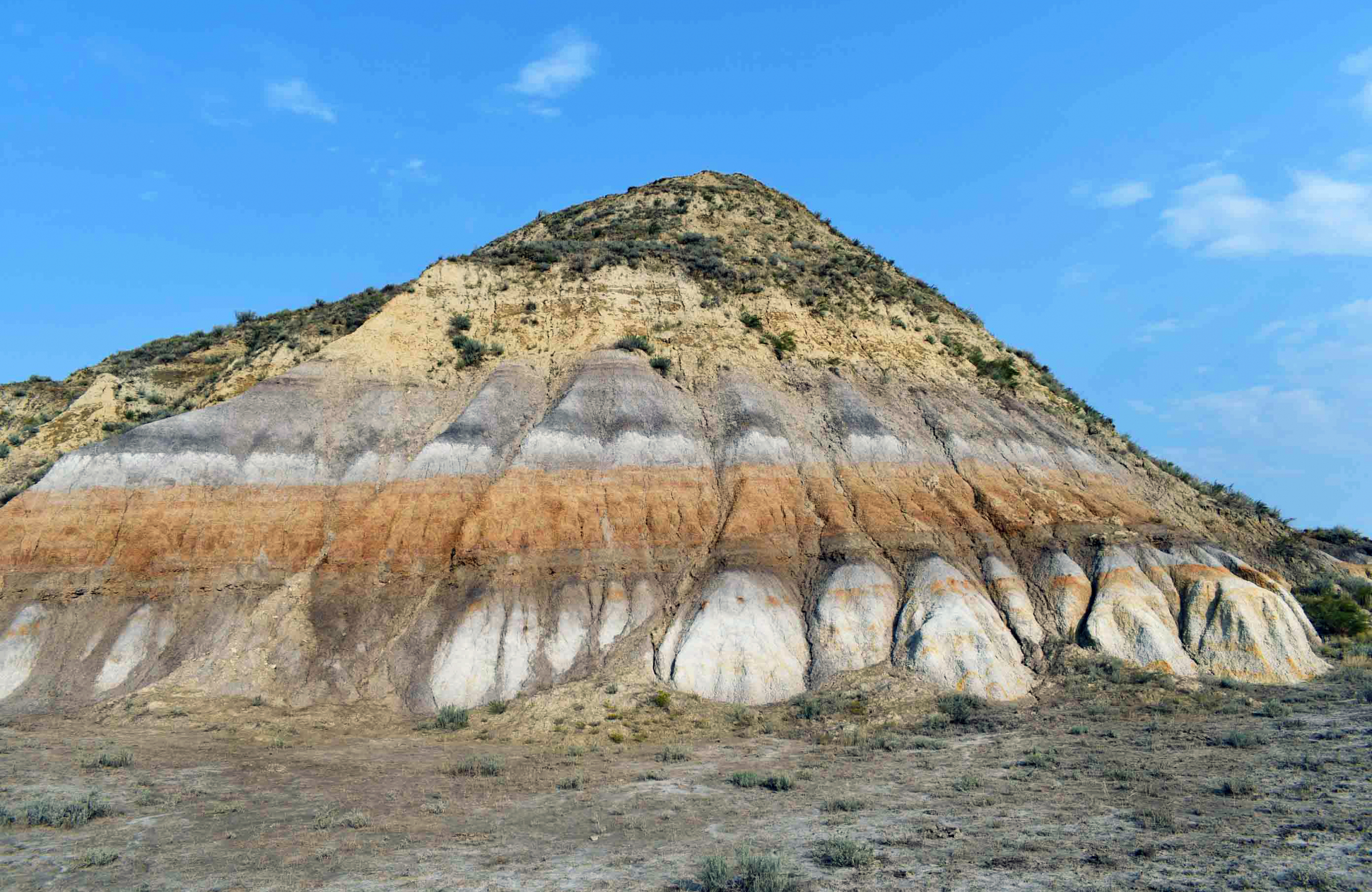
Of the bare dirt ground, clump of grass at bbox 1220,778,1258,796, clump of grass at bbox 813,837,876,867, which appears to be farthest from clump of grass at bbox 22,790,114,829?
clump of grass at bbox 1220,778,1258,796

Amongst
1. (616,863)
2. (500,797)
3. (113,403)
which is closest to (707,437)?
(500,797)

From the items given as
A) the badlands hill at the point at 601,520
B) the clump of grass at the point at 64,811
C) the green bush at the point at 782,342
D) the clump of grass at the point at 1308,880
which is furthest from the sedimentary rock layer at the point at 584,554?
the clump of grass at the point at 1308,880

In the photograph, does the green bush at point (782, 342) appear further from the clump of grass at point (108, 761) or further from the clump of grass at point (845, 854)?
A: the clump of grass at point (108, 761)

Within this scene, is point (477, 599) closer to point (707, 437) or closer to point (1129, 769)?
point (707, 437)

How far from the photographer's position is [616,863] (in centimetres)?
1077

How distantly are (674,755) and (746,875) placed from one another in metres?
7.83

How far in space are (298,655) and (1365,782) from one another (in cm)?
2289

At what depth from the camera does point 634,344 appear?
1192 inches

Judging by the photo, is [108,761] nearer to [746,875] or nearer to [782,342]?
[746,875]

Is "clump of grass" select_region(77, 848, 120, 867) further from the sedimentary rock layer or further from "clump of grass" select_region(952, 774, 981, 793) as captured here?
"clump of grass" select_region(952, 774, 981, 793)

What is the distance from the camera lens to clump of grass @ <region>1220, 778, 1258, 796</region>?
12500mm

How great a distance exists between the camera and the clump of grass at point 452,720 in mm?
19484

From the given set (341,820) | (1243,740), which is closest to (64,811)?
(341,820)

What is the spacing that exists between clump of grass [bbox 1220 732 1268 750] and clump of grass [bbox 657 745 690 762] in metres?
10.7
